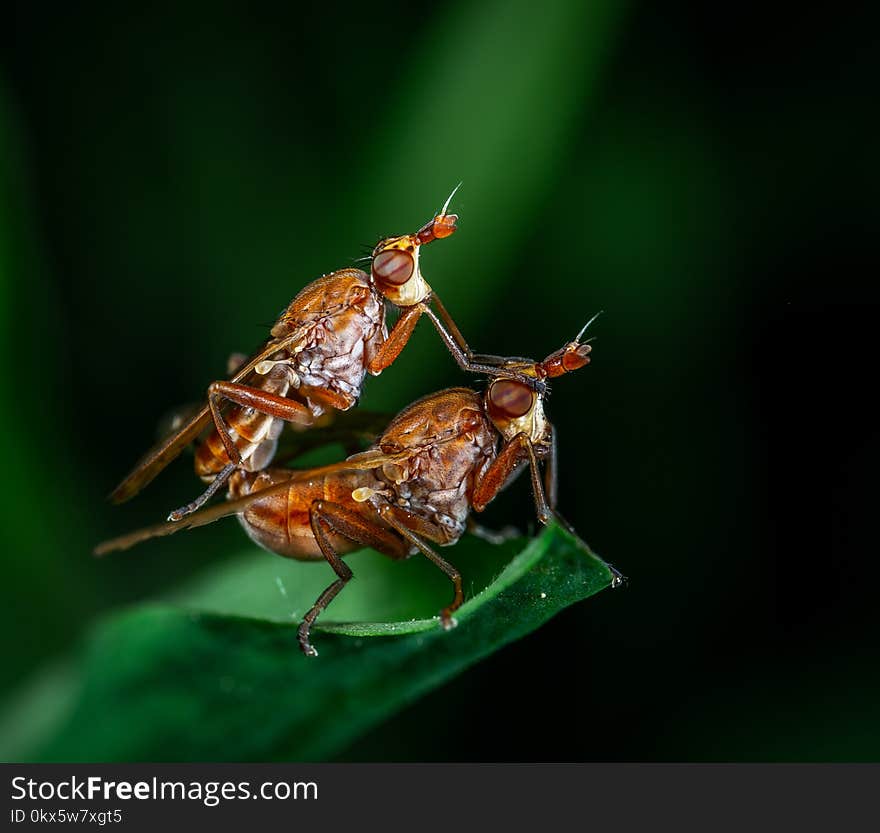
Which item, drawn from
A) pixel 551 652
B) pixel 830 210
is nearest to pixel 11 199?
pixel 551 652

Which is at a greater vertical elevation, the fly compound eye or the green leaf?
the fly compound eye

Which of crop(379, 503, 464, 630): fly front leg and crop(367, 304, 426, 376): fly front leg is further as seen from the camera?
crop(367, 304, 426, 376): fly front leg

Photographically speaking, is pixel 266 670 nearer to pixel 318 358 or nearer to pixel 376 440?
pixel 376 440

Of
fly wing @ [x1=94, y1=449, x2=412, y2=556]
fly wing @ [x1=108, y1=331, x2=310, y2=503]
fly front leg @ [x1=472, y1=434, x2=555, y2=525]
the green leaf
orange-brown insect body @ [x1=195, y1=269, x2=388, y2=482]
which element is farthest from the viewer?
orange-brown insect body @ [x1=195, y1=269, x2=388, y2=482]

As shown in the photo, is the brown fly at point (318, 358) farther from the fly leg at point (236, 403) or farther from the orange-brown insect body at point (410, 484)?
the orange-brown insect body at point (410, 484)

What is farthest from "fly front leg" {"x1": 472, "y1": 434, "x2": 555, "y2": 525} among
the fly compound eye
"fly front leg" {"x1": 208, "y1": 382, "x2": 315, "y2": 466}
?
"fly front leg" {"x1": 208, "y1": 382, "x2": 315, "y2": 466}

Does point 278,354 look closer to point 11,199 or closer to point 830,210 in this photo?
point 11,199

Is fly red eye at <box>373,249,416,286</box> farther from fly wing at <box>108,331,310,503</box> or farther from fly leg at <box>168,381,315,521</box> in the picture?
fly leg at <box>168,381,315,521</box>
